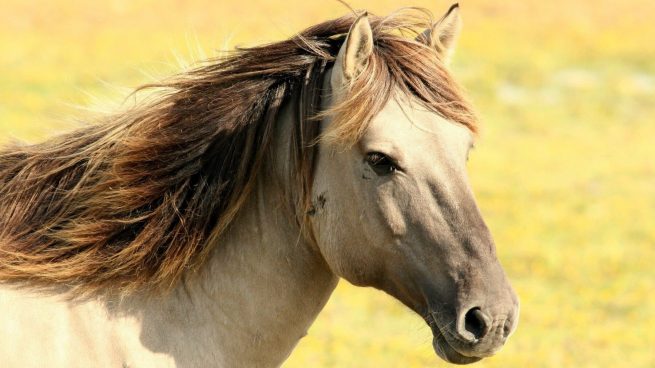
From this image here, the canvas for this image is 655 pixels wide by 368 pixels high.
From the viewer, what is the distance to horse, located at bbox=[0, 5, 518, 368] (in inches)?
137

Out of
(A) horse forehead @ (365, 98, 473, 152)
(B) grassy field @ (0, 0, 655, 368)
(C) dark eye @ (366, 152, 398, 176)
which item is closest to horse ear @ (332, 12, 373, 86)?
(A) horse forehead @ (365, 98, 473, 152)

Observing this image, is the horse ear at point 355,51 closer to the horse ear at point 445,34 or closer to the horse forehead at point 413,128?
the horse forehead at point 413,128

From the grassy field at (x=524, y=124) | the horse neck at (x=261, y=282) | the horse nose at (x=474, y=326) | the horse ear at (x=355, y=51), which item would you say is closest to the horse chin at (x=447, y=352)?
the horse nose at (x=474, y=326)

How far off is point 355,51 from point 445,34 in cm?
55

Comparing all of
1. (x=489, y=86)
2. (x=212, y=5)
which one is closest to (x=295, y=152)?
(x=489, y=86)

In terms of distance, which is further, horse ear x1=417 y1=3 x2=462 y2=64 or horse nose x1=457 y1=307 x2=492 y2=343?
horse ear x1=417 y1=3 x2=462 y2=64

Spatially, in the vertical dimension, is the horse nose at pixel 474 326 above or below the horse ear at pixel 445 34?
below

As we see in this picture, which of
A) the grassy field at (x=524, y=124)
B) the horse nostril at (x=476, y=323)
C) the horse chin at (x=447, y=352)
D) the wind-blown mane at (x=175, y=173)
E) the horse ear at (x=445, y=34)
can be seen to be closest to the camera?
the horse nostril at (x=476, y=323)

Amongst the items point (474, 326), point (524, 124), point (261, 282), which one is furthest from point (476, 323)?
point (524, 124)

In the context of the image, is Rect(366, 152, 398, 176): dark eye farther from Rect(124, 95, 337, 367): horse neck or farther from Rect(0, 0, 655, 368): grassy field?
Rect(0, 0, 655, 368): grassy field

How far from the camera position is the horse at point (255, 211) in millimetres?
3469

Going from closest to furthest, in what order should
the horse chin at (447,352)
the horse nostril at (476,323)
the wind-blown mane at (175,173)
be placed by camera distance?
the horse nostril at (476,323), the horse chin at (447,352), the wind-blown mane at (175,173)

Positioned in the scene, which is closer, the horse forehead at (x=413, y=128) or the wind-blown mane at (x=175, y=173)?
the horse forehead at (x=413, y=128)

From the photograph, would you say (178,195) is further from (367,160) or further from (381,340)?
(381,340)
